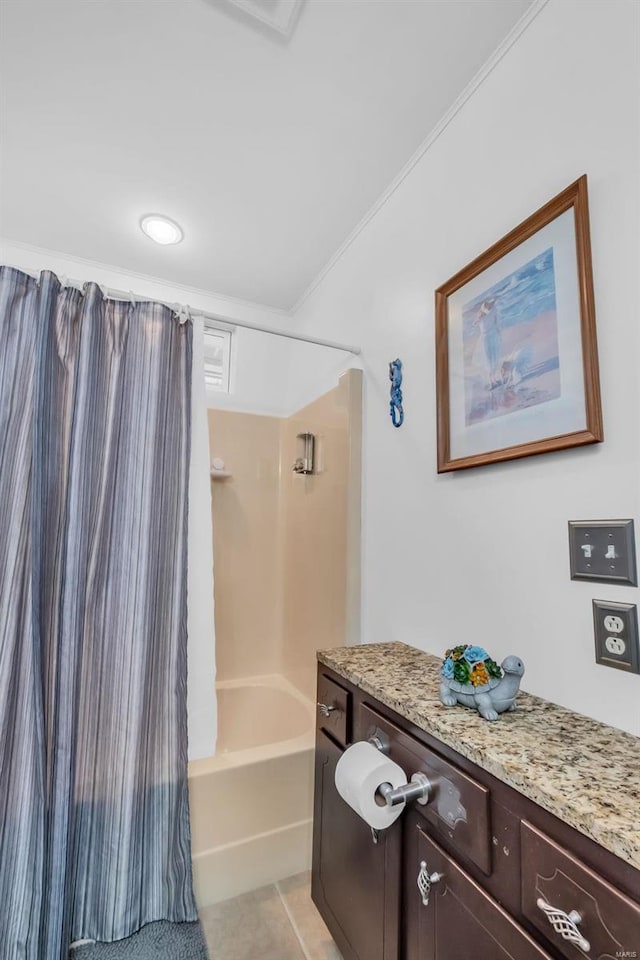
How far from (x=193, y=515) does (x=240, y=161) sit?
53.1 inches

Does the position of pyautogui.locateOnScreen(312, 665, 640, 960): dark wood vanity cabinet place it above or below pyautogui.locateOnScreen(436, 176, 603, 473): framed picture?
below

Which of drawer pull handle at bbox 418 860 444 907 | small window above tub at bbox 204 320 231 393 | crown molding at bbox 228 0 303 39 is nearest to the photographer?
drawer pull handle at bbox 418 860 444 907

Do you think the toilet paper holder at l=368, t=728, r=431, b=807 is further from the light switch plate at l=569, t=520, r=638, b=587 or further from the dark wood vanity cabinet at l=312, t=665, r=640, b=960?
the light switch plate at l=569, t=520, r=638, b=587

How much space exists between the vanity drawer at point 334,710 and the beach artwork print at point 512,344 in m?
0.86

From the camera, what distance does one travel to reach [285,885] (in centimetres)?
156

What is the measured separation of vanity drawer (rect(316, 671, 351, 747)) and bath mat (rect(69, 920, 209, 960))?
73cm

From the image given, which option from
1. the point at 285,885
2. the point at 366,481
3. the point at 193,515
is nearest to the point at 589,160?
the point at 366,481

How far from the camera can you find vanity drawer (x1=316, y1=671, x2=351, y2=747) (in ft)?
3.93

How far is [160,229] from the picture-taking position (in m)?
2.02

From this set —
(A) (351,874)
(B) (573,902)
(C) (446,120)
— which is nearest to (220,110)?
(C) (446,120)

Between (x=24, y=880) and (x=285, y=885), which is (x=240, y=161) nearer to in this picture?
(x=24, y=880)

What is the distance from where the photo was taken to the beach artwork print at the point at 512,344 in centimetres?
106

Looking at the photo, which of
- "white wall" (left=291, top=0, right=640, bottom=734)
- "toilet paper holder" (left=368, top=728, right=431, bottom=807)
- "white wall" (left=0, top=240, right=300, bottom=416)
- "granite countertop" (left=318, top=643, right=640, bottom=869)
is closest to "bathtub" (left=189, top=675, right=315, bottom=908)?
"white wall" (left=291, top=0, right=640, bottom=734)

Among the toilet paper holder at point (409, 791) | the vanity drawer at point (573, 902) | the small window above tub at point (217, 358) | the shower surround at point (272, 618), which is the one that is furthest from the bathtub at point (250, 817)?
the small window above tub at point (217, 358)
